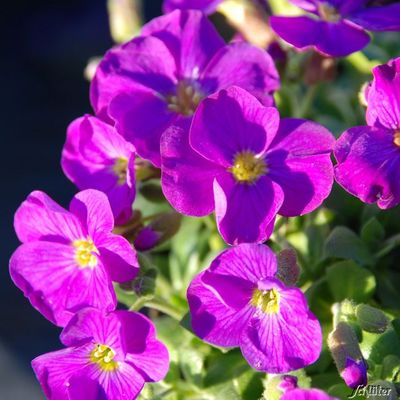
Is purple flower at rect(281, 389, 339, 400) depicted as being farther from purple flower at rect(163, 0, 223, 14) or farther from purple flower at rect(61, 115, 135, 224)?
purple flower at rect(163, 0, 223, 14)

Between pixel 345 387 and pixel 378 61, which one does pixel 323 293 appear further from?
pixel 378 61

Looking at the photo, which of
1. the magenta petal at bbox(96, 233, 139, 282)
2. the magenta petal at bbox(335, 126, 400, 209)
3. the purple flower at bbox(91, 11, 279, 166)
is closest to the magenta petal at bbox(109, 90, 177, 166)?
the purple flower at bbox(91, 11, 279, 166)

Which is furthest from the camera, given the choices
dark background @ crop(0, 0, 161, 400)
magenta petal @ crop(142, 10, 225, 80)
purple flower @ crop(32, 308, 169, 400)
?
dark background @ crop(0, 0, 161, 400)

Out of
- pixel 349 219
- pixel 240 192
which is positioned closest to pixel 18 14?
pixel 349 219

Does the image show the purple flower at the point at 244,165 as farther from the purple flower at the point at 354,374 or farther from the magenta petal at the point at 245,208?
the purple flower at the point at 354,374

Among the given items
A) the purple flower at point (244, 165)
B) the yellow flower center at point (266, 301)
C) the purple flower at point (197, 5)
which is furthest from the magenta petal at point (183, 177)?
the purple flower at point (197, 5)

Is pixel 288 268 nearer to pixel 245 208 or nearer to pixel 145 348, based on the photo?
pixel 245 208
